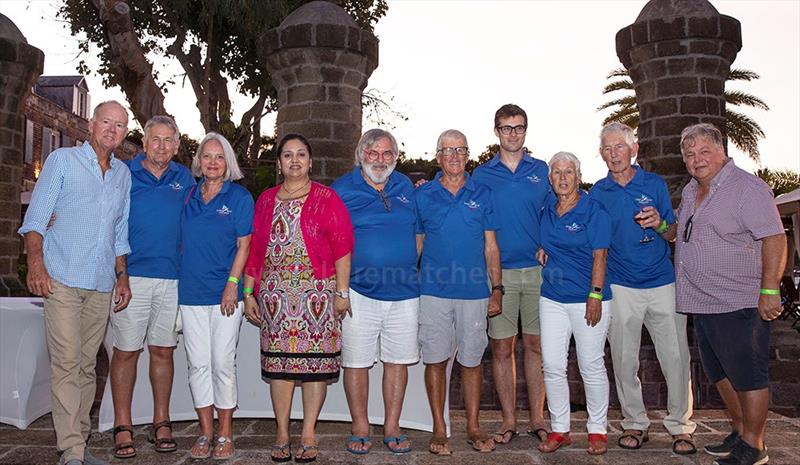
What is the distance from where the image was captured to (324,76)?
8.66 metres

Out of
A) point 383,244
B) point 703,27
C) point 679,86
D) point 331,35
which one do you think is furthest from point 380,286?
point 703,27

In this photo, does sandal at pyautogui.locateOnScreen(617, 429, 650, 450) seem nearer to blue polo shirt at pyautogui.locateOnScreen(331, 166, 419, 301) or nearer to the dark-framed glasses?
blue polo shirt at pyautogui.locateOnScreen(331, 166, 419, 301)

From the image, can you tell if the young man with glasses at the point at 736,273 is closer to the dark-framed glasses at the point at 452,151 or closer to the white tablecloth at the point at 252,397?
the dark-framed glasses at the point at 452,151

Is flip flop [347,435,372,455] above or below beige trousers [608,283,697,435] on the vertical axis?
below

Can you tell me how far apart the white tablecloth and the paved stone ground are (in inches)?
4.4

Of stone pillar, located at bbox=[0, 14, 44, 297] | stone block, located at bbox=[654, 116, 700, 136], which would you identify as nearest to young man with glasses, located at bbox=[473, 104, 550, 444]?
stone block, located at bbox=[654, 116, 700, 136]

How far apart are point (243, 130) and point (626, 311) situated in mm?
15616

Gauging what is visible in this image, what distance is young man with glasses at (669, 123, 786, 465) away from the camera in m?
4.17

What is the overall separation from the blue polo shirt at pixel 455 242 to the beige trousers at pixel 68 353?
6.64ft

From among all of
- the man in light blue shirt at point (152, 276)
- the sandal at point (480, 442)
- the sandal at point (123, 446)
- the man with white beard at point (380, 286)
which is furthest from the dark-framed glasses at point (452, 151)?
the sandal at point (123, 446)

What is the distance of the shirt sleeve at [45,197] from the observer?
4.03m

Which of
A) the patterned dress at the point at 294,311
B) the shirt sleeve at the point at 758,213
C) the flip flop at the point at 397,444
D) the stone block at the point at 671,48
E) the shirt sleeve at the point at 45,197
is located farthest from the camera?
the stone block at the point at 671,48

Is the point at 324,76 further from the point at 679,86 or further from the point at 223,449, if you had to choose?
the point at 223,449

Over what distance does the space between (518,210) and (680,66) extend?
5.33 meters
